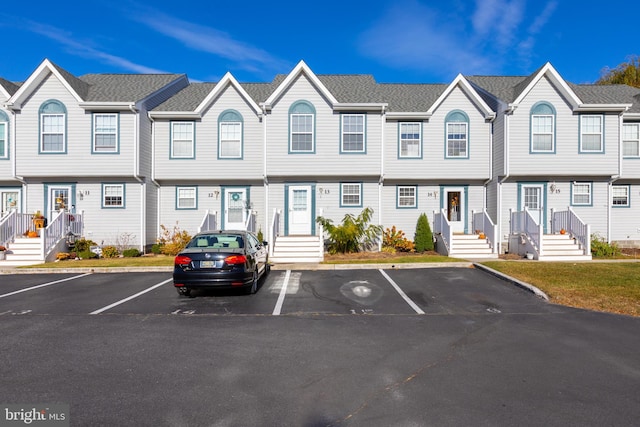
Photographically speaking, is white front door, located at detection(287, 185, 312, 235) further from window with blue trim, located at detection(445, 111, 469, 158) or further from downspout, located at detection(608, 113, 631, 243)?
downspout, located at detection(608, 113, 631, 243)

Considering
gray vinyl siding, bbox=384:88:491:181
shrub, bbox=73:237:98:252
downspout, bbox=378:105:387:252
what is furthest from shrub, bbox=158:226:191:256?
gray vinyl siding, bbox=384:88:491:181

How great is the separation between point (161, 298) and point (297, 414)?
6.95 metres

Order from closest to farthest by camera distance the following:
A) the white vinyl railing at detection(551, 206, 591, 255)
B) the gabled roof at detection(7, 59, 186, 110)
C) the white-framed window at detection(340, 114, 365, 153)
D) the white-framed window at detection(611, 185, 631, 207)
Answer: the white vinyl railing at detection(551, 206, 591, 255) < the gabled roof at detection(7, 59, 186, 110) < the white-framed window at detection(340, 114, 365, 153) < the white-framed window at detection(611, 185, 631, 207)

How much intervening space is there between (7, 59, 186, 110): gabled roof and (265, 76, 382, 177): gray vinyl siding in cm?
673

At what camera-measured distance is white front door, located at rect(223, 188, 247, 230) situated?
807 inches

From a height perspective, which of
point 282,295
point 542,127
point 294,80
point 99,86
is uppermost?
point 99,86

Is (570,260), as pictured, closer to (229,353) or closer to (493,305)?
(493,305)

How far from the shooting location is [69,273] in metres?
14.3

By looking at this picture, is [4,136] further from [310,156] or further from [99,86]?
[310,156]

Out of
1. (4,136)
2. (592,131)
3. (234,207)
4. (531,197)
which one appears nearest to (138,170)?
(234,207)

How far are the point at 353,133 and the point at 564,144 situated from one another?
1007 cm

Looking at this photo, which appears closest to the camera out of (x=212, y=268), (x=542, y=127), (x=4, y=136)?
(x=212, y=268)

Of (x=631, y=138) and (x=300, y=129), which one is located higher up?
(x=300, y=129)

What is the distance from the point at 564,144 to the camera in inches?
766
